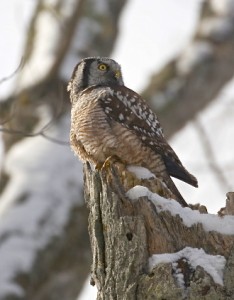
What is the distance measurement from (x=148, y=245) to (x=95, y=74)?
2.69 m

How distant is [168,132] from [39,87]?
2.01 metres

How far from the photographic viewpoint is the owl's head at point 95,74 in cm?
649

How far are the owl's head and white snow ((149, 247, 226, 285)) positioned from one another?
2.64 meters

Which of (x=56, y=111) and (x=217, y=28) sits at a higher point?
(x=217, y=28)

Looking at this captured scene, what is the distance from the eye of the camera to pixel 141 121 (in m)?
5.82

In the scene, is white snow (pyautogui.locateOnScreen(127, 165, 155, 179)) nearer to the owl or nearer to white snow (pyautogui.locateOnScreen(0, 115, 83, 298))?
the owl

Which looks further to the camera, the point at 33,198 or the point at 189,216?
the point at 33,198

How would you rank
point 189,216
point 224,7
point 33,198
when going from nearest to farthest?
point 189,216 → point 33,198 → point 224,7

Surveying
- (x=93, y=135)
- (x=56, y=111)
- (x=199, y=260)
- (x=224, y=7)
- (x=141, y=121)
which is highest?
(x=224, y=7)

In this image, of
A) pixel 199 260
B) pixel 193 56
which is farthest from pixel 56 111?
pixel 199 260

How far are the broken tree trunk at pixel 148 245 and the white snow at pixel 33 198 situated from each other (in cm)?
489

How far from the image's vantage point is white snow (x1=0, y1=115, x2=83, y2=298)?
30.6ft

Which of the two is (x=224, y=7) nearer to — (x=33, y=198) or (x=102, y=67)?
(x=33, y=198)

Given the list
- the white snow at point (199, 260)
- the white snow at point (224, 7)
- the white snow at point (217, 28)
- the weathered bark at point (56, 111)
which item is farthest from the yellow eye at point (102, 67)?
the white snow at point (224, 7)
